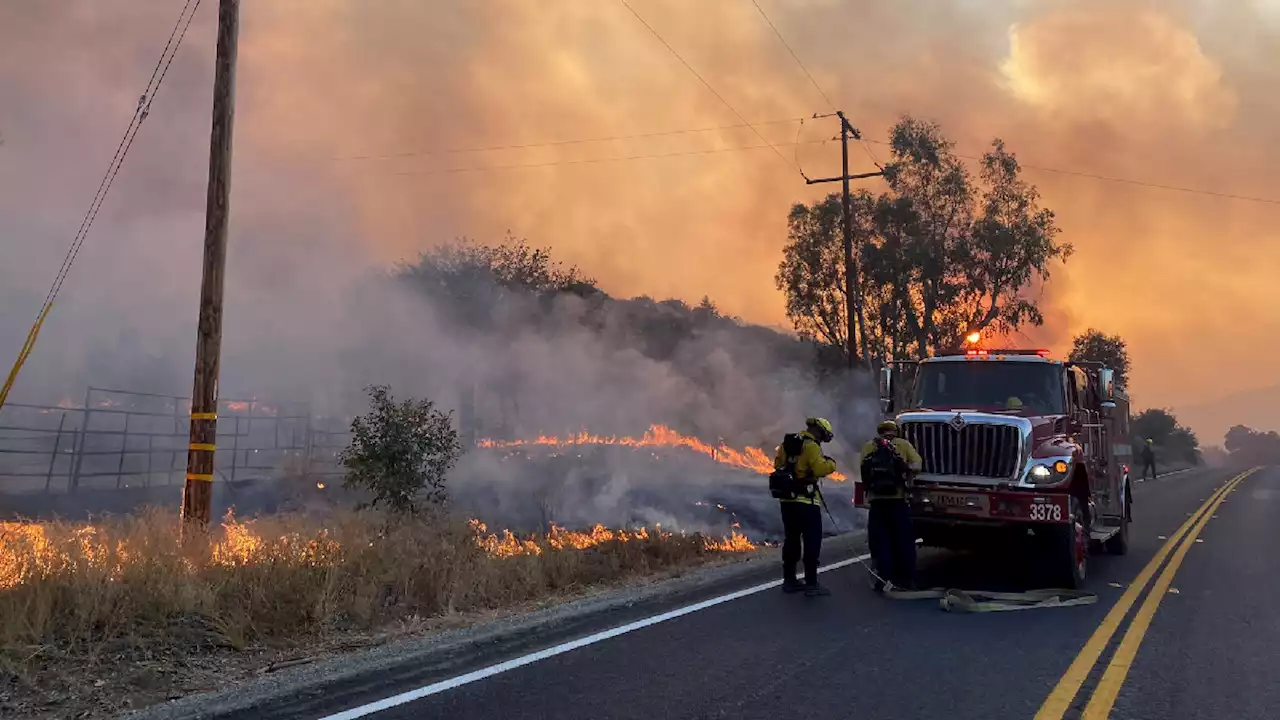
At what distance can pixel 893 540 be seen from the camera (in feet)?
28.7

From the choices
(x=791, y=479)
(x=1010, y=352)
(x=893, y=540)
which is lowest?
(x=893, y=540)

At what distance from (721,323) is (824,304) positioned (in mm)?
33326

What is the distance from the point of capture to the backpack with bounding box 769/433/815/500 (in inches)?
334

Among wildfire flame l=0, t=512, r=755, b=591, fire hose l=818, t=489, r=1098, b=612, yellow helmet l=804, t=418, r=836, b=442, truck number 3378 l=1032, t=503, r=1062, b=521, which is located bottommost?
fire hose l=818, t=489, r=1098, b=612

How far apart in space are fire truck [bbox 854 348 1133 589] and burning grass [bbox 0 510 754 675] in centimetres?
338

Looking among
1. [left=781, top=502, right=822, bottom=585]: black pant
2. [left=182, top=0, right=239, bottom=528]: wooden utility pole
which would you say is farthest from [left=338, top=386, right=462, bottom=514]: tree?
[left=781, top=502, right=822, bottom=585]: black pant

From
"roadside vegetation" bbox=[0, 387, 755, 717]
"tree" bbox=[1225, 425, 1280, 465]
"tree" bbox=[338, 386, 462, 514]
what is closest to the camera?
"roadside vegetation" bbox=[0, 387, 755, 717]

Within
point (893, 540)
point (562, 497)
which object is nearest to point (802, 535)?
point (893, 540)

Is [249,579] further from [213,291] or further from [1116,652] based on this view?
[1116,652]

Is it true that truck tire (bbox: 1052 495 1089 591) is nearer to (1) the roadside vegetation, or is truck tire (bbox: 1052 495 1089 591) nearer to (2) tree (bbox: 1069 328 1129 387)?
(1) the roadside vegetation

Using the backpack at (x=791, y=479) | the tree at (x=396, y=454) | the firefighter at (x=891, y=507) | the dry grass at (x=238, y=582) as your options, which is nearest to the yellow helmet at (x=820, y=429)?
the backpack at (x=791, y=479)

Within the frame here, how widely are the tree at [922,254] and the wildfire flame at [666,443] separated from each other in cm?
872

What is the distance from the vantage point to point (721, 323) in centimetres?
6506

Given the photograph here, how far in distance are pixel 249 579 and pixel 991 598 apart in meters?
6.55
